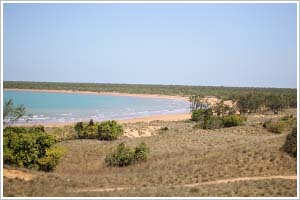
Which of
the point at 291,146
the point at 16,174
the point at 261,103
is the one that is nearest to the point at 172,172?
the point at 291,146

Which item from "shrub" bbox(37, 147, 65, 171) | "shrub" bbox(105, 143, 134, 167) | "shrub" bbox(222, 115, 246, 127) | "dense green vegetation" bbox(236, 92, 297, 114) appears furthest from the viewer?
"dense green vegetation" bbox(236, 92, 297, 114)

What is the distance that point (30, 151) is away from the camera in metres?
21.6

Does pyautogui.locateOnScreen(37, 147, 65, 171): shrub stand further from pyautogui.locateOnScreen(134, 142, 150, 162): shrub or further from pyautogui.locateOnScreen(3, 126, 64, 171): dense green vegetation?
pyautogui.locateOnScreen(134, 142, 150, 162): shrub

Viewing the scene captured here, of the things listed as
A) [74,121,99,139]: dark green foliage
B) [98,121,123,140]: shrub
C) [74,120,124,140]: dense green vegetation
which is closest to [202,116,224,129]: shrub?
[74,120,124,140]: dense green vegetation

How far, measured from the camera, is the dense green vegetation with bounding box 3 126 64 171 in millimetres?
21073

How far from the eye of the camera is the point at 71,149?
2805 cm

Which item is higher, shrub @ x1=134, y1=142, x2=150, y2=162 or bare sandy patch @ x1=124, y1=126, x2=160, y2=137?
shrub @ x1=134, y1=142, x2=150, y2=162

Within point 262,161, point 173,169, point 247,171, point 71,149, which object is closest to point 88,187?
point 173,169

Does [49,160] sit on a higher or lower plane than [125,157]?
higher

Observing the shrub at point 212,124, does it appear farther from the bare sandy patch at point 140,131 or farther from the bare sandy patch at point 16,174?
the bare sandy patch at point 16,174

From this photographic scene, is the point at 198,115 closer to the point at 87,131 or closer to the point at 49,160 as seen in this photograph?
the point at 87,131

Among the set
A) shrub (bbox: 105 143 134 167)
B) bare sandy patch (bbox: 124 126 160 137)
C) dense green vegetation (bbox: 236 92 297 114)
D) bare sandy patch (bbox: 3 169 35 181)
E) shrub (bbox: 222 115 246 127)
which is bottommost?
bare sandy patch (bbox: 124 126 160 137)

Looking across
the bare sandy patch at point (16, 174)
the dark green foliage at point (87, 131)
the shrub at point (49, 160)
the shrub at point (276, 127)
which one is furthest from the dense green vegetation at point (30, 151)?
the shrub at point (276, 127)

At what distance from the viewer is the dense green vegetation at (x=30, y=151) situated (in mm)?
21073
